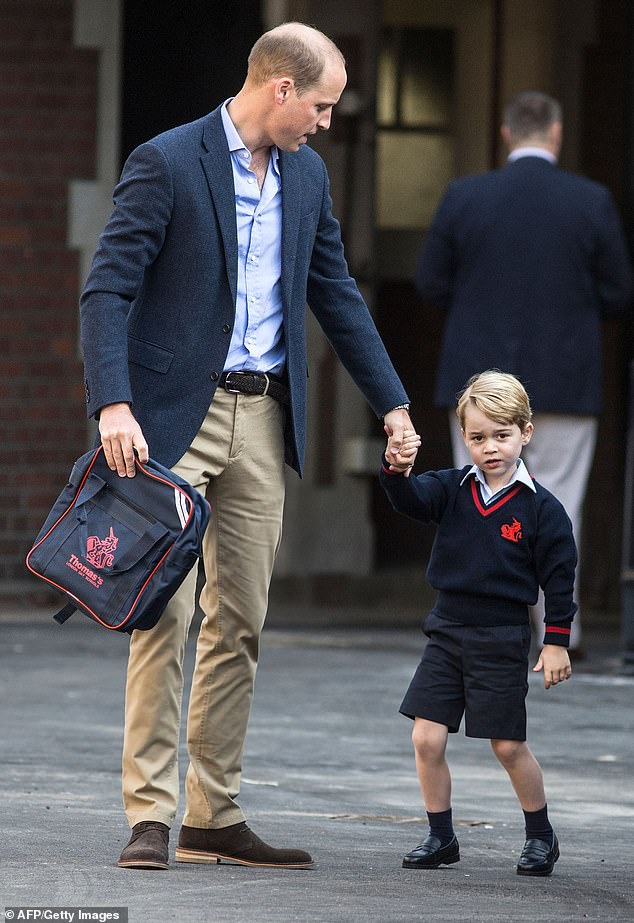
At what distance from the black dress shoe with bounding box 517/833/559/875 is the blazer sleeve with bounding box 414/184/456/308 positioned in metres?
3.76

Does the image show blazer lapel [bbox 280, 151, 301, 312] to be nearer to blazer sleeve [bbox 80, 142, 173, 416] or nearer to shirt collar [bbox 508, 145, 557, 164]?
blazer sleeve [bbox 80, 142, 173, 416]

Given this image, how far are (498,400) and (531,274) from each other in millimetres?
3338

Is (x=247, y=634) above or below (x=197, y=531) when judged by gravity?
below

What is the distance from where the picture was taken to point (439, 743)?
15.8 ft

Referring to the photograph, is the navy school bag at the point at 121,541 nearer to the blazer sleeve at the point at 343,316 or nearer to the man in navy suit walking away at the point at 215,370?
the man in navy suit walking away at the point at 215,370

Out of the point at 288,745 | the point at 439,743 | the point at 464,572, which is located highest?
the point at 464,572

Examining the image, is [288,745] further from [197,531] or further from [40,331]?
[40,331]

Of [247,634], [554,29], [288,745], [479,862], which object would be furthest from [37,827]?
[554,29]

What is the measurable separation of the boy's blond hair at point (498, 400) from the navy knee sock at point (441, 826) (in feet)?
3.08

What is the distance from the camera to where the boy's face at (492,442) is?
4.85 meters

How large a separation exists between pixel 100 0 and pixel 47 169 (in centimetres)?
86

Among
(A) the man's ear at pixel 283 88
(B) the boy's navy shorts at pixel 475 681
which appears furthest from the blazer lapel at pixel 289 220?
(B) the boy's navy shorts at pixel 475 681

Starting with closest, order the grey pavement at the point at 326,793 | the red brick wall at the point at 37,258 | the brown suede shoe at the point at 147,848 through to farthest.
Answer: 1. the grey pavement at the point at 326,793
2. the brown suede shoe at the point at 147,848
3. the red brick wall at the point at 37,258

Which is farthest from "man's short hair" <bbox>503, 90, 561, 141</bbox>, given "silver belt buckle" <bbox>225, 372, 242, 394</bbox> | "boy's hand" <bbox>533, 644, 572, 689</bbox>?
"boy's hand" <bbox>533, 644, 572, 689</bbox>
